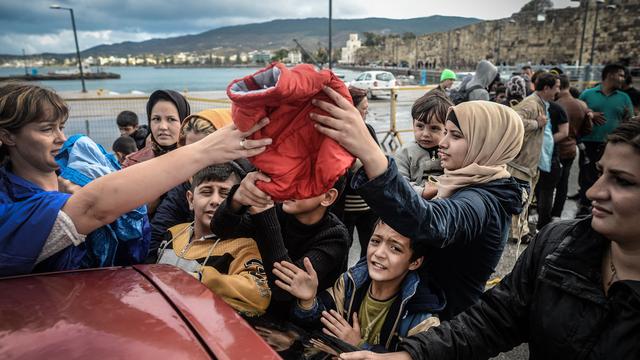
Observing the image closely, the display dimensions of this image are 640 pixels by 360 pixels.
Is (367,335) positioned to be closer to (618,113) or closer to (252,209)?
(252,209)

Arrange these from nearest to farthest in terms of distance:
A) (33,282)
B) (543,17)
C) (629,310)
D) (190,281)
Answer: (629,310)
(33,282)
(190,281)
(543,17)

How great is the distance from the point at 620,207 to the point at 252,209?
140 cm

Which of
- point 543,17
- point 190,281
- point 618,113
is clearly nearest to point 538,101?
point 618,113

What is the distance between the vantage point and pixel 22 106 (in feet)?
5.28

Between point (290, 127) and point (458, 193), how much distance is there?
2.97 feet

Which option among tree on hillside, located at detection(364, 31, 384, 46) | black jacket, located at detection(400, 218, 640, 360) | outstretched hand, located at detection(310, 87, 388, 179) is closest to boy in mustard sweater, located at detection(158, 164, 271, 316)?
black jacket, located at detection(400, 218, 640, 360)

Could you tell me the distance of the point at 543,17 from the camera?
178ft

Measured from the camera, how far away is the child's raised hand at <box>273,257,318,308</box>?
1834 mm

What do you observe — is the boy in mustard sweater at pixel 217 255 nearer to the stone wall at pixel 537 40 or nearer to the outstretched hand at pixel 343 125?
the outstretched hand at pixel 343 125

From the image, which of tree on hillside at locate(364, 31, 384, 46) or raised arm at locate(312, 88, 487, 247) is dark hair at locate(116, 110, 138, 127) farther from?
tree on hillside at locate(364, 31, 384, 46)

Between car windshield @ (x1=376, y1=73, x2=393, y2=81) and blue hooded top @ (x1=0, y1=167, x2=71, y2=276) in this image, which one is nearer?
blue hooded top @ (x1=0, y1=167, x2=71, y2=276)

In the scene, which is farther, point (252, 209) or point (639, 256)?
point (252, 209)

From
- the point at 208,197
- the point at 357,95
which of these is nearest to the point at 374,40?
the point at 357,95

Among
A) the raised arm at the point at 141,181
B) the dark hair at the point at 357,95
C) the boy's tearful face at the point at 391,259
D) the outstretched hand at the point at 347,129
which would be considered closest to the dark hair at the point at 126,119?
the dark hair at the point at 357,95
